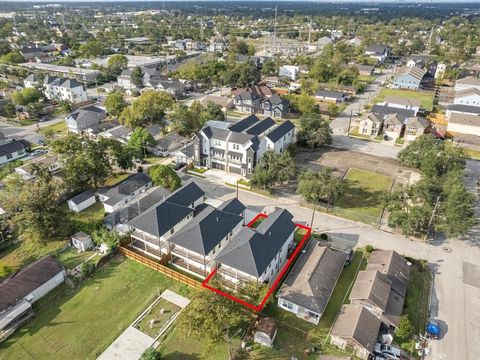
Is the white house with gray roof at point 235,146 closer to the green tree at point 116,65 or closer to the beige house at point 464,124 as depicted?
the beige house at point 464,124

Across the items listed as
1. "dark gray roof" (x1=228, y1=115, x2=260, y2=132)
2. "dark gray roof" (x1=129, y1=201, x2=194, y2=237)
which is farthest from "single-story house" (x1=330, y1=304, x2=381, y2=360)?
"dark gray roof" (x1=228, y1=115, x2=260, y2=132)

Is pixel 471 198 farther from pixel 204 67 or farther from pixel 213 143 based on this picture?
pixel 204 67

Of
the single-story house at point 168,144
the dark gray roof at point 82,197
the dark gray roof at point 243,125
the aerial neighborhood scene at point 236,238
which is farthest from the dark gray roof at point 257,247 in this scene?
the single-story house at point 168,144

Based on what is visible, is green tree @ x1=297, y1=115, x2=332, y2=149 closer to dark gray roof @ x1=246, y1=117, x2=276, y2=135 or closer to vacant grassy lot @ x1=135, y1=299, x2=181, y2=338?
dark gray roof @ x1=246, y1=117, x2=276, y2=135

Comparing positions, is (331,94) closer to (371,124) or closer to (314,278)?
(371,124)

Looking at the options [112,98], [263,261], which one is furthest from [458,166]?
[112,98]

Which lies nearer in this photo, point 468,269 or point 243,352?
point 243,352
